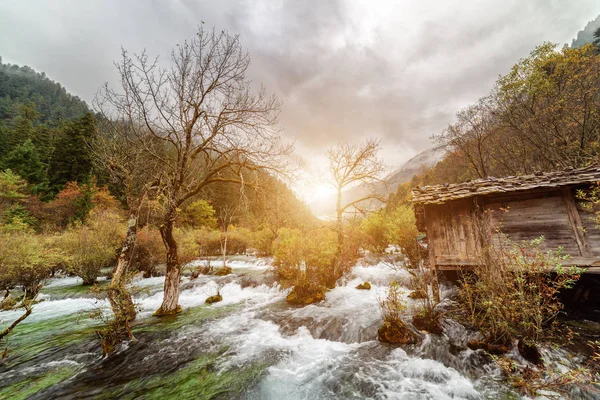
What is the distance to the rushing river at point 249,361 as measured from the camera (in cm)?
488

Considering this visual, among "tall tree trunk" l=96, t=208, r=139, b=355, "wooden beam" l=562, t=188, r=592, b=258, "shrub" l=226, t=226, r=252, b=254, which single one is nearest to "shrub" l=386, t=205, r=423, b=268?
"wooden beam" l=562, t=188, r=592, b=258

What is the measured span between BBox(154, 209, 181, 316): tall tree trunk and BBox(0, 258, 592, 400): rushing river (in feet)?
1.71

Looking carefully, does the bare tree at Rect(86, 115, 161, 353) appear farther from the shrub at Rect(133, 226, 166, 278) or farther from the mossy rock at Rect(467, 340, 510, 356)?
the shrub at Rect(133, 226, 166, 278)

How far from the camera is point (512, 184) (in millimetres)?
8312

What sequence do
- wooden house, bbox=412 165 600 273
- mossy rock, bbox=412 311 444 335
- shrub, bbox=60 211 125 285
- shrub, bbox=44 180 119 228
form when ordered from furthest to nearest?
1. shrub, bbox=44 180 119 228
2. shrub, bbox=60 211 125 285
3. wooden house, bbox=412 165 600 273
4. mossy rock, bbox=412 311 444 335

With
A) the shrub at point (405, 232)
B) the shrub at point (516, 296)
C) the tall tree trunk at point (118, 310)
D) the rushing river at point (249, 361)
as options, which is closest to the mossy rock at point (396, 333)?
the rushing river at point (249, 361)

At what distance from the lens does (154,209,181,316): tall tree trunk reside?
8.27 meters

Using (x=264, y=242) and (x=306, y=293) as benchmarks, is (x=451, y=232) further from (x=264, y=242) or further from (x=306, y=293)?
(x=264, y=242)

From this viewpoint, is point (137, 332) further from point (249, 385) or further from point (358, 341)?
point (358, 341)

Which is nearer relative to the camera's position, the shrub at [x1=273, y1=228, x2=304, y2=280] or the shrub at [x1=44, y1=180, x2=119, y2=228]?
the shrub at [x1=273, y1=228, x2=304, y2=280]

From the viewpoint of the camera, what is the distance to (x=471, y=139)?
843 inches

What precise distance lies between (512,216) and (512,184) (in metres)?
1.31

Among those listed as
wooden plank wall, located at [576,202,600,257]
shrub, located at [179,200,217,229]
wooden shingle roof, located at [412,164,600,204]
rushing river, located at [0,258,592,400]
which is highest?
shrub, located at [179,200,217,229]

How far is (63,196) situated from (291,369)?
3950cm
